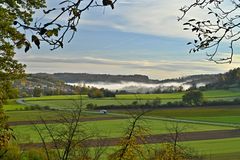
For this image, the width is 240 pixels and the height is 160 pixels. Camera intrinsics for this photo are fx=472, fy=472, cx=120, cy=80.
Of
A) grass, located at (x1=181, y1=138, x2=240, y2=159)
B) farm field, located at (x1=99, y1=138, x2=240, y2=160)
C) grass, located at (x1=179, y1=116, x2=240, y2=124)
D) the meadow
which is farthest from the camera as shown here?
grass, located at (x1=179, y1=116, x2=240, y2=124)

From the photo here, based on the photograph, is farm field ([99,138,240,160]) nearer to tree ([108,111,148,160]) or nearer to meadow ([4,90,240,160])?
meadow ([4,90,240,160])

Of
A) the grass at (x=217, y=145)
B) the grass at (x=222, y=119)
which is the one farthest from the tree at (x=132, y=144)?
the grass at (x=222, y=119)

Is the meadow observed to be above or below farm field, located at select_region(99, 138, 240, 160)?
above

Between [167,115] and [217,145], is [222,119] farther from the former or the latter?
[217,145]

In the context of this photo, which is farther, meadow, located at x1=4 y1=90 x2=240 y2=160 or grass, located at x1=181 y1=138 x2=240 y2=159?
meadow, located at x1=4 y1=90 x2=240 y2=160

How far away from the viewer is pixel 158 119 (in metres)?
51.3

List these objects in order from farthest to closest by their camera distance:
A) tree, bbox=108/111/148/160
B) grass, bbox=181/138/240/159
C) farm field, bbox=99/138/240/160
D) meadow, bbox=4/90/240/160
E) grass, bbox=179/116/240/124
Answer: grass, bbox=179/116/240/124 → meadow, bbox=4/90/240/160 → grass, bbox=181/138/240/159 → farm field, bbox=99/138/240/160 → tree, bbox=108/111/148/160

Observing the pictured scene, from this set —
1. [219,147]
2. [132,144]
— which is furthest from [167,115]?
[132,144]

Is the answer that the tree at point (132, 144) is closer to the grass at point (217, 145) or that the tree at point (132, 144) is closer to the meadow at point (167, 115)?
the meadow at point (167, 115)

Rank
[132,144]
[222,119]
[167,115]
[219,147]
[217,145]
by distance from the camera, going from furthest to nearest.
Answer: [167,115] → [222,119] → [217,145] → [219,147] → [132,144]

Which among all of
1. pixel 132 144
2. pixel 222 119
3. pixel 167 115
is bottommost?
pixel 222 119

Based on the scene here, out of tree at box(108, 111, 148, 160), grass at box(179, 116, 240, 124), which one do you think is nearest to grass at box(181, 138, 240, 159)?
grass at box(179, 116, 240, 124)

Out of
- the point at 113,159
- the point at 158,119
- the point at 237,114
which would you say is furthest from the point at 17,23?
the point at 237,114

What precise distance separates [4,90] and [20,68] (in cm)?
160
